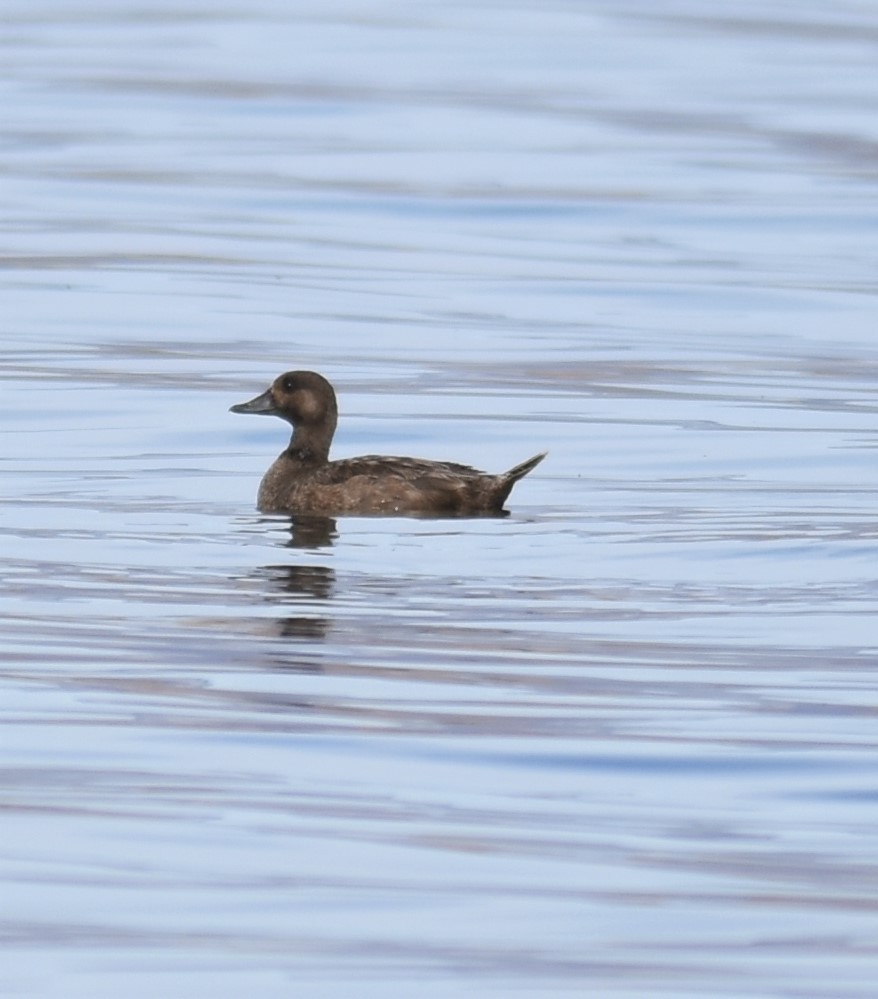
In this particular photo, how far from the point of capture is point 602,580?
10359 mm

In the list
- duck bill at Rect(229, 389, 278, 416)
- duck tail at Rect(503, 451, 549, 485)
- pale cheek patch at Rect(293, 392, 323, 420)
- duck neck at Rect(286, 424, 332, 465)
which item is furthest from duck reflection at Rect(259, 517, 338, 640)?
duck bill at Rect(229, 389, 278, 416)

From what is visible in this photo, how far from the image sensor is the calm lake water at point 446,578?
6.44m

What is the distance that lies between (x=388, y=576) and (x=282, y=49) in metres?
26.1

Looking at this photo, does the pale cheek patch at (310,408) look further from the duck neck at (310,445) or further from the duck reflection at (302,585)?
the duck reflection at (302,585)

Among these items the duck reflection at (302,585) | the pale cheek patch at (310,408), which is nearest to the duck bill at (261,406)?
the pale cheek patch at (310,408)

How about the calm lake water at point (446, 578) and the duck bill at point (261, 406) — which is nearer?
the calm lake water at point (446, 578)

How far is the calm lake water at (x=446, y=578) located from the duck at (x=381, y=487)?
0.19 meters

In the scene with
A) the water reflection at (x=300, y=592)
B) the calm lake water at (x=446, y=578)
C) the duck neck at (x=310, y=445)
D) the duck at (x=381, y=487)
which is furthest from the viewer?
the duck neck at (x=310, y=445)

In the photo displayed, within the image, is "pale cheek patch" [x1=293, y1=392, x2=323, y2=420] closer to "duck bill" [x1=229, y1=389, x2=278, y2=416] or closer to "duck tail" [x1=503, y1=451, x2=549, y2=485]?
"duck bill" [x1=229, y1=389, x2=278, y2=416]

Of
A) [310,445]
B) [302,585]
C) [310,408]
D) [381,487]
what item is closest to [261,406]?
[310,408]

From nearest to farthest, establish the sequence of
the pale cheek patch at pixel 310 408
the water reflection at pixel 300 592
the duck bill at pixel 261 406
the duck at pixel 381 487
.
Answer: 1. the water reflection at pixel 300 592
2. the duck at pixel 381 487
3. the pale cheek patch at pixel 310 408
4. the duck bill at pixel 261 406

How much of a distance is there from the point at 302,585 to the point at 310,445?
300cm

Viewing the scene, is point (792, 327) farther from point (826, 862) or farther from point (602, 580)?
point (826, 862)

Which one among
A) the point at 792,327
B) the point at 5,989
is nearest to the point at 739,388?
the point at 792,327
